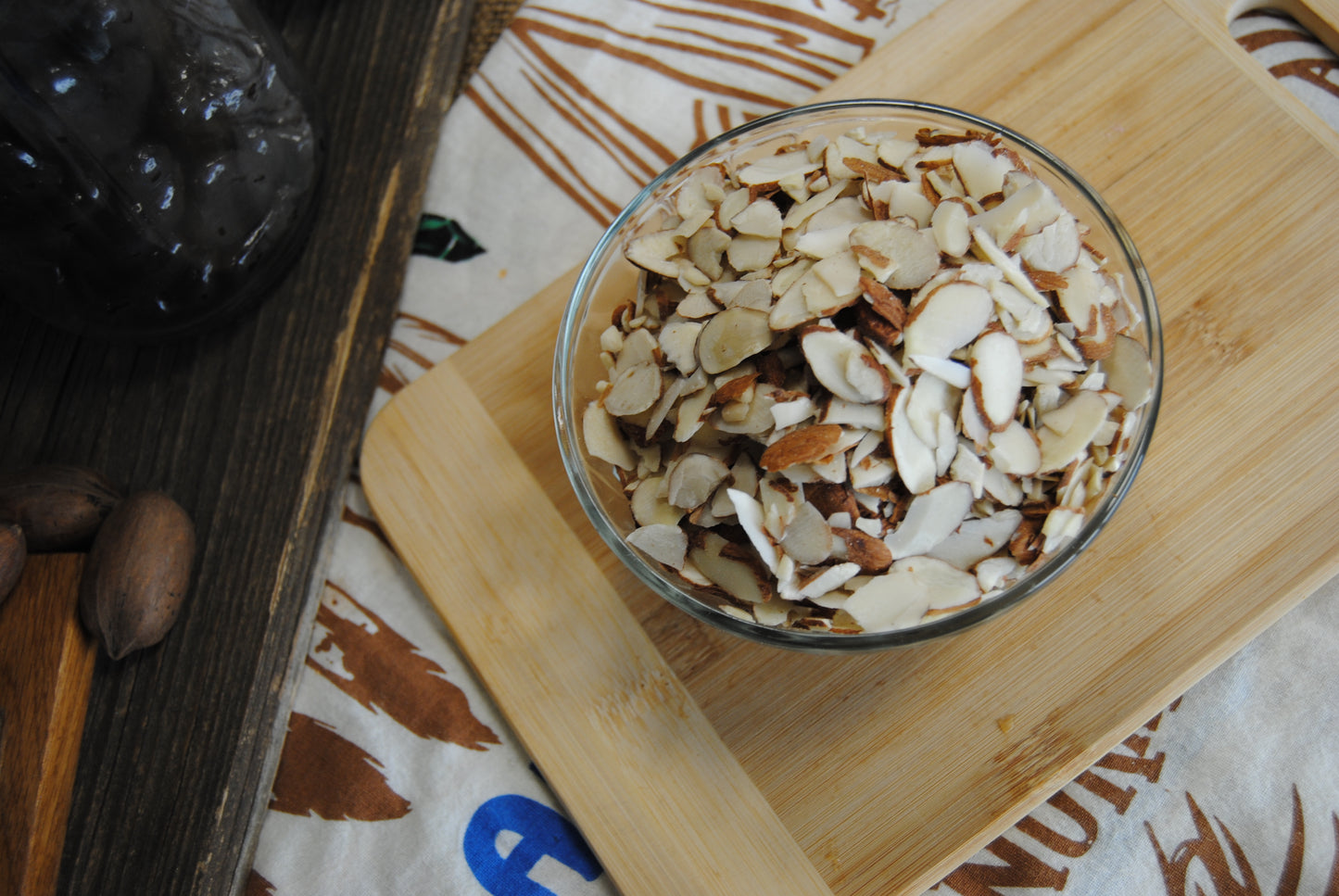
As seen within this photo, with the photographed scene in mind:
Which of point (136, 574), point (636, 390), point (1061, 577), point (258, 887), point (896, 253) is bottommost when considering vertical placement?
point (258, 887)

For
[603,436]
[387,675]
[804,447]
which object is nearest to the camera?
[804,447]

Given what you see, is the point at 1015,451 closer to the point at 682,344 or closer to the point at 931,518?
the point at 931,518

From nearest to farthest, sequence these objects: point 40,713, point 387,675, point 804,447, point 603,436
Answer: point 804,447
point 603,436
point 40,713
point 387,675

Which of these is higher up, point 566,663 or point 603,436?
point 603,436

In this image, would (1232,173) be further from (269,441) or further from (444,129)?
(269,441)

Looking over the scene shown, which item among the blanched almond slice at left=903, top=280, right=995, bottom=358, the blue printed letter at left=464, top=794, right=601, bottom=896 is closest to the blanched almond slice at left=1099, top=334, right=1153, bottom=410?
the blanched almond slice at left=903, top=280, right=995, bottom=358

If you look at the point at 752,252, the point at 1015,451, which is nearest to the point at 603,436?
the point at 752,252

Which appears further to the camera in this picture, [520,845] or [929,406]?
[520,845]
